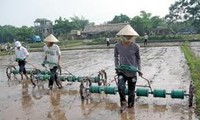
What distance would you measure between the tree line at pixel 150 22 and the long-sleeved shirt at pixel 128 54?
53793 mm

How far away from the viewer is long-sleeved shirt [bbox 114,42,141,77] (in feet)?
24.9

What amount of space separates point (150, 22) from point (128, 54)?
6266cm

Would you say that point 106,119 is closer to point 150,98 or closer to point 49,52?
point 150,98

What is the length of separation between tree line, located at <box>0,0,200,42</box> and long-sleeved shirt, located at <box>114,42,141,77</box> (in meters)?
53.8

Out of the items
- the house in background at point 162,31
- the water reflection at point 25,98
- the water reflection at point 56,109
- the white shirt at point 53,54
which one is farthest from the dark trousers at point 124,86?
the house in background at point 162,31

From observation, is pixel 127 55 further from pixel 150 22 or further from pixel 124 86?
pixel 150 22

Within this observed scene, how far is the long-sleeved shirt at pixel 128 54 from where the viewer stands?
24.9ft

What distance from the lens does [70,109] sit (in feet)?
26.8

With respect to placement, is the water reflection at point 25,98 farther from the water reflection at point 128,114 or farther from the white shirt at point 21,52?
the water reflection at point 128,114

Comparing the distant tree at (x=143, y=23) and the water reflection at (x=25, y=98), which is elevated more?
the distant tree at (x=143, y=23)

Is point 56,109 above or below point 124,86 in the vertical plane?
below

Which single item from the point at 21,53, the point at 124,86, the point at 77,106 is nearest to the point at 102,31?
the point at 21,53

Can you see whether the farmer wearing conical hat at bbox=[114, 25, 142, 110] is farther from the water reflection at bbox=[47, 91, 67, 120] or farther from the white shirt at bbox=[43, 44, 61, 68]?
the white shirt at bbox=[43, 44, 61, 68]

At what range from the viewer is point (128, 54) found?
7621 mm
